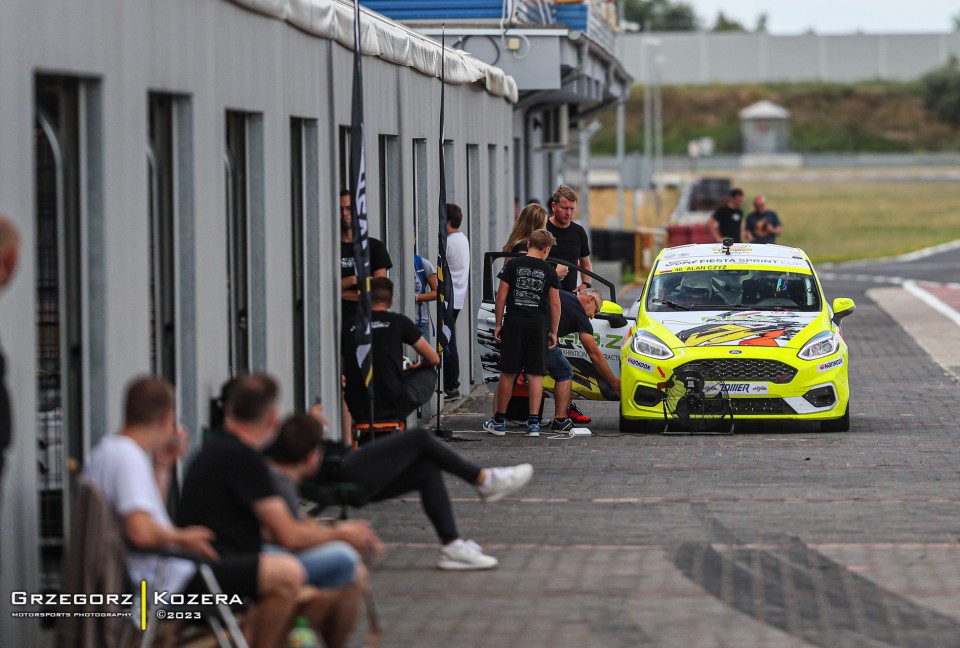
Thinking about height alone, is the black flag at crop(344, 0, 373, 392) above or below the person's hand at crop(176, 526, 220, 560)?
above

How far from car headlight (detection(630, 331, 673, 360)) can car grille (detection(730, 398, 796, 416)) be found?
2.20 feet

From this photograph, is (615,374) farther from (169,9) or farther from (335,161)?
(169,9)

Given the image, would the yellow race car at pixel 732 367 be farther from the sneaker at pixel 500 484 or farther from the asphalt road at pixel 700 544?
the sneaker at pixel 500 484

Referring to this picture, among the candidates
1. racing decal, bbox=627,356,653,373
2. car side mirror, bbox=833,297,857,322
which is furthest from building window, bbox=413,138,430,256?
car side mirror, bbox=833,297,857,322

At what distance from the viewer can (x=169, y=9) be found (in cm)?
859

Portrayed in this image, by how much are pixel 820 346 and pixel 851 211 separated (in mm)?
60837

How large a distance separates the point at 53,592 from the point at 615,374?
26.1ft

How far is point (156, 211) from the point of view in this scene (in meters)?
9.09

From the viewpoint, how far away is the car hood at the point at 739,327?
14609 millimetres

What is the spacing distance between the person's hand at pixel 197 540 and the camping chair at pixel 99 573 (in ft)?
0.18

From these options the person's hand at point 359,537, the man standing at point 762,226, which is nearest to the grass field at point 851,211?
the man standing at point 762,226

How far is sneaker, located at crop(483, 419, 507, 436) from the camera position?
14.7m

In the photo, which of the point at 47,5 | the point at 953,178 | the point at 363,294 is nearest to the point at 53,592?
the point at 47,5

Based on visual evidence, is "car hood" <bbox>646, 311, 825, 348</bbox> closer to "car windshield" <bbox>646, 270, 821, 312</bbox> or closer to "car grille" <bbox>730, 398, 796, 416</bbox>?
"car windshield" <bbox>646, 270, 821, 312</bbox>
